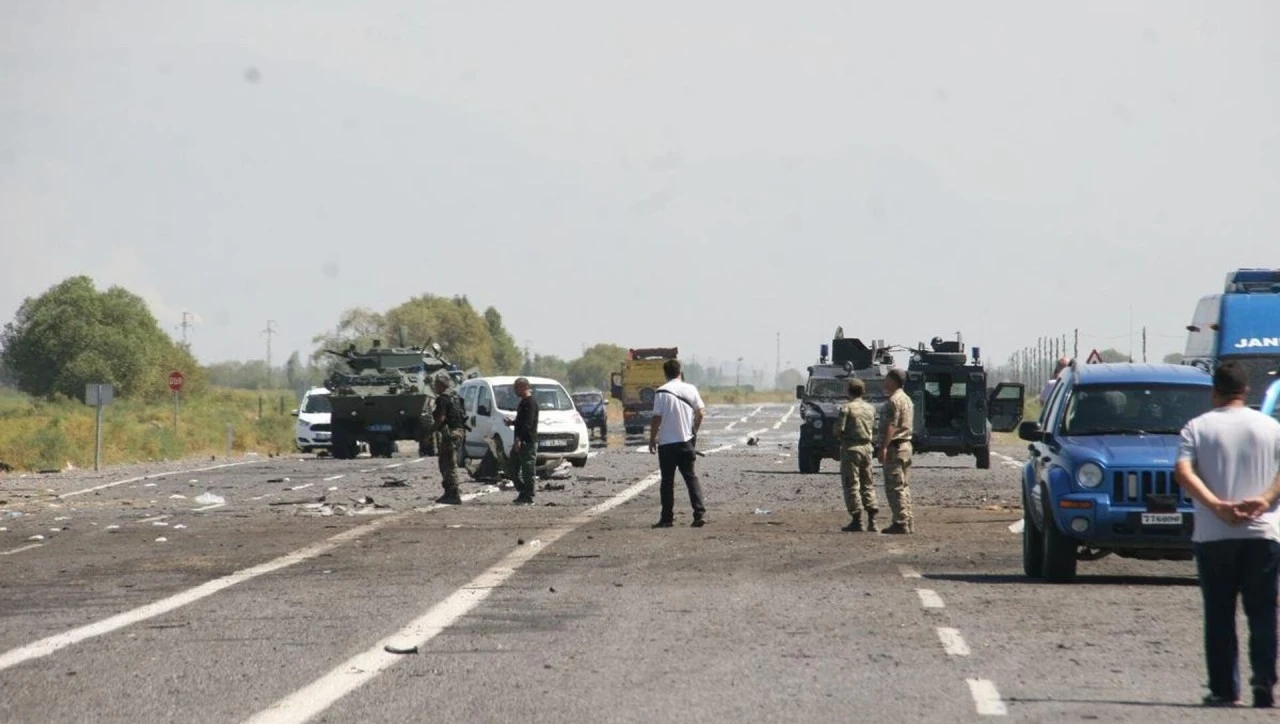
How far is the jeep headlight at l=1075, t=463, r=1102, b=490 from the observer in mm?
15539

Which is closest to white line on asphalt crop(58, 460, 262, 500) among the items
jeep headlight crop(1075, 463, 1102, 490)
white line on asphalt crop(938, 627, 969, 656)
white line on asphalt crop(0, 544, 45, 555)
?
white line on asphalt crop(0, 544, 45, 555)

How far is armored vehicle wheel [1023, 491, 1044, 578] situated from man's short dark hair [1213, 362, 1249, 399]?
6213 mm

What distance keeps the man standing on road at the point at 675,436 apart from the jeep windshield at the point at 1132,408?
6325 millimetres

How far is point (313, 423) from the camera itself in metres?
52.7

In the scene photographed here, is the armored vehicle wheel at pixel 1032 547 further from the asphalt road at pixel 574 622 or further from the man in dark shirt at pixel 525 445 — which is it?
the man in dark shirt at pixel 525 445

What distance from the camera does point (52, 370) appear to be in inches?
4926

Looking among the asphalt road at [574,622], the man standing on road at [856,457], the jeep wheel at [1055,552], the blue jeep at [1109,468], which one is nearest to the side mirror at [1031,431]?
the blue jeep at [1109,468]

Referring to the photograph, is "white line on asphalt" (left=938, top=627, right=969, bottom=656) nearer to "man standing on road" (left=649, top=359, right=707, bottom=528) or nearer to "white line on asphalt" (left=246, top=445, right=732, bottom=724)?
"white line on asphalt" (left=246, top=445, right=732, bottom=724)

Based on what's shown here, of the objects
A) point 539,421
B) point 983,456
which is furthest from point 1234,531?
point 983,456

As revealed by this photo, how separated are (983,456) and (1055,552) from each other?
24875mm

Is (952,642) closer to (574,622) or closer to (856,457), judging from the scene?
(574,622)

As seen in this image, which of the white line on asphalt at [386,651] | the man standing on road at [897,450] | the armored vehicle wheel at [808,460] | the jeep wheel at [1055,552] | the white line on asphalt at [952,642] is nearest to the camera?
the white line on asphalt at [386,651]

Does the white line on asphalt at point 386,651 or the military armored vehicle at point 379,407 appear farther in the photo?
the military armored vehicle at point 379,407

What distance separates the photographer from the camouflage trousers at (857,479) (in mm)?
21766
